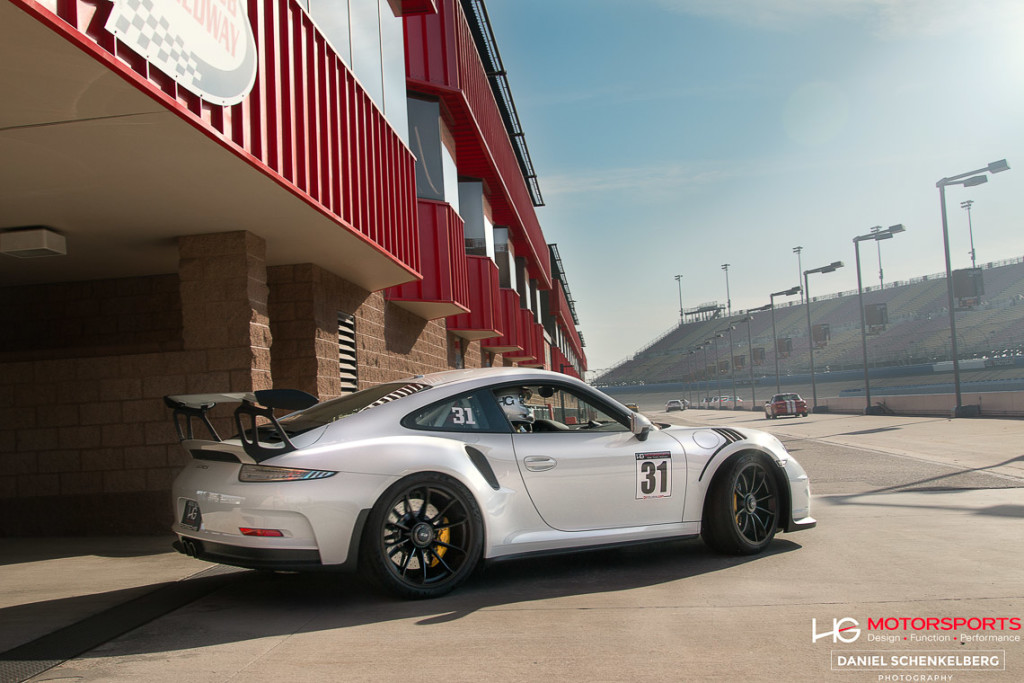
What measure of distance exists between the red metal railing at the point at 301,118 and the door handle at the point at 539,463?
119 inches

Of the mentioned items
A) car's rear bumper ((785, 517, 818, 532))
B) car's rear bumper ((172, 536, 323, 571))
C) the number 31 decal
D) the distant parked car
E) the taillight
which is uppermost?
the taillight

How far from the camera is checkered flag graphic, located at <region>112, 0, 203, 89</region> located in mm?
4704

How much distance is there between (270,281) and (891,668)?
8.40 m

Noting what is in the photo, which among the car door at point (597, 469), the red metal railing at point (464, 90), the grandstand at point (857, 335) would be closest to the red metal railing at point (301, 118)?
the car door at point (597, 469)

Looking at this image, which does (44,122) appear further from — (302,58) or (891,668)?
(891,668)

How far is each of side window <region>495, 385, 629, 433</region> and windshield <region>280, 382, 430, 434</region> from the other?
616 mm

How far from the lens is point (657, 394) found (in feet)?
419

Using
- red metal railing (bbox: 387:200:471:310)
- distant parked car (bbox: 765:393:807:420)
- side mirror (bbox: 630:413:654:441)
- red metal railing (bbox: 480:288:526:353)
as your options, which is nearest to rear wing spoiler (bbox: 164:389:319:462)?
side mirror (bbox: 630:413:654:441)

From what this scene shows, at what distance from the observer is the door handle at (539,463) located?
4973 mm

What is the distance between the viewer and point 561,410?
5.83 metres

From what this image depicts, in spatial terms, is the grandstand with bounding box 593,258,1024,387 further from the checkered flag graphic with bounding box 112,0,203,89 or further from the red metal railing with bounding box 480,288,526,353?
the checkered flag graphic with bounding box 112,0,203,89

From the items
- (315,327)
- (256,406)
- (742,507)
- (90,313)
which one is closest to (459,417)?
(256,406)

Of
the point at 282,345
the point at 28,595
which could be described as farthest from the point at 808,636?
the point at 282,345

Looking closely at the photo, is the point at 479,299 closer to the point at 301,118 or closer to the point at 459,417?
the point at 301,118
